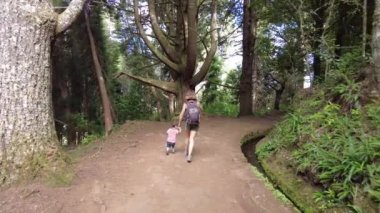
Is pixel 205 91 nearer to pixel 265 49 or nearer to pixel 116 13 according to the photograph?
pixel 265 49

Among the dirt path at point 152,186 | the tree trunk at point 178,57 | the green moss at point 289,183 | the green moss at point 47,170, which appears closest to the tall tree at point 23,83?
the green moss at point 47,170

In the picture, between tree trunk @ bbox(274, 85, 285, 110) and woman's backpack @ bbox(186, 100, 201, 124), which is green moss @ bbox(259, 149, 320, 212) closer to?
woman's backpack @ bbox(186, 100, 201, 124)

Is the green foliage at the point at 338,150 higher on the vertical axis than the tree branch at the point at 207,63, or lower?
lower

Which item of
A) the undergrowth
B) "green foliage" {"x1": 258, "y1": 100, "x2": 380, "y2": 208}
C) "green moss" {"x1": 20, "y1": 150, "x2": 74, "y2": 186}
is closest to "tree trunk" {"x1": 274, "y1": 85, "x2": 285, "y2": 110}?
the undergrowth

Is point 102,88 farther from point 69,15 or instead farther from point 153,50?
point 69,15

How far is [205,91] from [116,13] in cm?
837

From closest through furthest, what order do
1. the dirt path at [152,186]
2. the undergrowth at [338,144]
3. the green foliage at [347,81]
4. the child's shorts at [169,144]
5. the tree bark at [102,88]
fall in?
the undergrowth at [338,144]
the dirt path at [152,186]
the green foliage at [347,81]
the child's shorts at [169,144]
the tree bark at [102,88]

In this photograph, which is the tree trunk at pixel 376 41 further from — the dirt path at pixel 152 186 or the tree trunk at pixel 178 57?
the tree trunk at pixel 178 57

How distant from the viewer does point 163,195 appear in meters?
6.71

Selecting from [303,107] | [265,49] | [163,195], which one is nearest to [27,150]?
[163,195]

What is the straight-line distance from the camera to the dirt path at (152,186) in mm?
6215

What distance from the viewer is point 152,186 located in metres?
7.10

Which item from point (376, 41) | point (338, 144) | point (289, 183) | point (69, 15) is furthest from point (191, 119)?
point (376, 41)

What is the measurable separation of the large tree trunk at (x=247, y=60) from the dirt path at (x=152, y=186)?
6642mm
